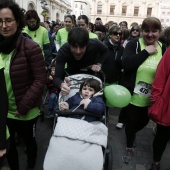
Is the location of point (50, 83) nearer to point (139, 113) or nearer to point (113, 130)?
point (113, 130)

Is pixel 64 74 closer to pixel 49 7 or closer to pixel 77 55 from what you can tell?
pixel 77 55

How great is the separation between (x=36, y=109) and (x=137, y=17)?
207 ft

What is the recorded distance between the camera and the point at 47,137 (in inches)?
143

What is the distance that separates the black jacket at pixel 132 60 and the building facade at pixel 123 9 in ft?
198

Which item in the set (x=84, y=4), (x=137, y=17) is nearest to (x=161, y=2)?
(x=137, y=17)

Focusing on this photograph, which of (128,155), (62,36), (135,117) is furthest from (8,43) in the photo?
(62,36)

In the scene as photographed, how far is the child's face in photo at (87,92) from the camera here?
239cm

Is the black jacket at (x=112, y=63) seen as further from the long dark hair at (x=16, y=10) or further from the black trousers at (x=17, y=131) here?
the long dark hair at (x=16, y=10)

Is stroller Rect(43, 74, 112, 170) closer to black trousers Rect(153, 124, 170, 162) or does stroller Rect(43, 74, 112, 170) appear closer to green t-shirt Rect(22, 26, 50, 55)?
black trousers Rect(153, 124, 170, 162)

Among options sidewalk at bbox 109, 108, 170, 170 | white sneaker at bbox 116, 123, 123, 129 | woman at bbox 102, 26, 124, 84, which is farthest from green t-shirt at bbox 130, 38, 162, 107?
white sneaker at bbox 116, 123, 123, 129

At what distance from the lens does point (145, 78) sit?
103 inches

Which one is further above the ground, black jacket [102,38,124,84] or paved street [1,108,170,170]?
black jacket [102,38,124,84]

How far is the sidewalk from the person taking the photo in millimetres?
3031

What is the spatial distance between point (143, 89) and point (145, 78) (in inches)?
6.2
